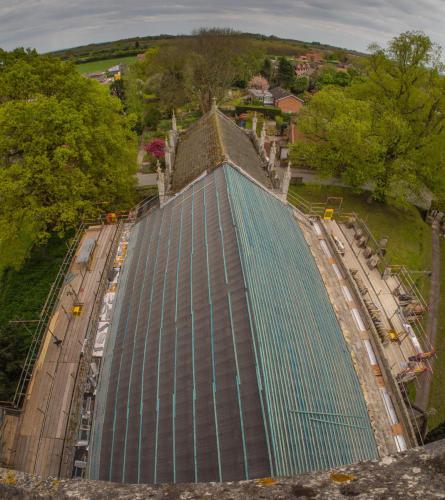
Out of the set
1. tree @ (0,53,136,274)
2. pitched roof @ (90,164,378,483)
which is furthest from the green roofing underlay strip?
tree @ (0,53,136,274)

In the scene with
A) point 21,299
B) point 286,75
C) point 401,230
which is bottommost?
point 21,299

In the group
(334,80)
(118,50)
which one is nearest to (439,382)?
(334,80)

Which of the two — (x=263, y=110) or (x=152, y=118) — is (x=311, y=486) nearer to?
(x=152, y=118)

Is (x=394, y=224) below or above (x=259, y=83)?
below

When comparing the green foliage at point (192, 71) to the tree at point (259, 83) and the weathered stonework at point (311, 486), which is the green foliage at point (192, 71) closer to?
the tree at point (259, 83)

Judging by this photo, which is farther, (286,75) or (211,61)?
(286,75)

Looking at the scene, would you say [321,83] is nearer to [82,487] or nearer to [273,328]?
[273,328]
